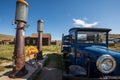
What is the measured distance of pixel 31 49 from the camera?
10.3 m

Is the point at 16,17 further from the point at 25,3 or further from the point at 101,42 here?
the point at 101,42

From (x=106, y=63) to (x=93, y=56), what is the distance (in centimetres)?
75

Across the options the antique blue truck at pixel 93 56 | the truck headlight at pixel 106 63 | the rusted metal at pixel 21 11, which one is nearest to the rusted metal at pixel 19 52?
the rusted metal at pixel 21 11

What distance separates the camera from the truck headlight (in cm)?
536

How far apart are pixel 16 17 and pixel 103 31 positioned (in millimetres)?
3622

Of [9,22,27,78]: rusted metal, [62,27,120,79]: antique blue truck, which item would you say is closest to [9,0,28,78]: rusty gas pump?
[9,22,27,78]: rusted metal

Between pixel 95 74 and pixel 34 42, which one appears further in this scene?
pixel 34 42

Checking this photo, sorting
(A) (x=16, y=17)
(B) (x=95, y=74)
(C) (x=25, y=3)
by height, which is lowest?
(B) (x=95, y=74)

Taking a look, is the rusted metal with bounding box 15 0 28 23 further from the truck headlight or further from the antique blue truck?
the truck headlight

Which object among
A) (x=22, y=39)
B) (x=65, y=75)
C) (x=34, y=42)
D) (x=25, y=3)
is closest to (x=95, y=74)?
(x=65, y=75)

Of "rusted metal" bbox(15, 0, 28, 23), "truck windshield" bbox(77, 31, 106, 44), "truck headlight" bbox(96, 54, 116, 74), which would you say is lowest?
"truck headlight" bbox(96, 54, 116, 74)

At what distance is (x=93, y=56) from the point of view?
6.07m

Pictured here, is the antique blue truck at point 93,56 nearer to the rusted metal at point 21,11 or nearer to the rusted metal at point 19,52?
the rusted metal at point 19,52

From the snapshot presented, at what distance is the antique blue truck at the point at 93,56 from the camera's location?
213 inches
